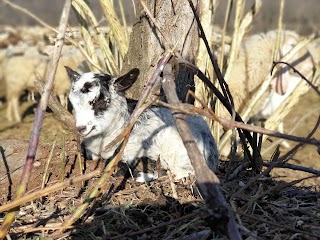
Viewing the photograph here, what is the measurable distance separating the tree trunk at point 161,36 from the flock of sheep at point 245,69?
326cm

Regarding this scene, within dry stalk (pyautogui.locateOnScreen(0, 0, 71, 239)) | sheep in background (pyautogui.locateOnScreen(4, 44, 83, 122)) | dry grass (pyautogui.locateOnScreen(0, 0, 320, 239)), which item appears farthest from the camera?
sheep in background (pyautogui.locateOnScreen(4, 44, 83, 122))

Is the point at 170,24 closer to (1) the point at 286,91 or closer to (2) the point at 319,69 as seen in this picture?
(2) the point at 319,69

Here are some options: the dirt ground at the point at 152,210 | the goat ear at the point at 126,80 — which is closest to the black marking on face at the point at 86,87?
the goat ear at the point at 126,80

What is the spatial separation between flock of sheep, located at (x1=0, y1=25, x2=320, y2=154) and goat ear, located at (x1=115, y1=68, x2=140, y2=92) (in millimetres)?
3799

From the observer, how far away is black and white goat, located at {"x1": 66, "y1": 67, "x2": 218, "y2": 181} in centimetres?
357

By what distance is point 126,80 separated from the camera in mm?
3703

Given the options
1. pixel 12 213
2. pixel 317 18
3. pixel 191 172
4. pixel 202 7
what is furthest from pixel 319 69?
pixel 317 18

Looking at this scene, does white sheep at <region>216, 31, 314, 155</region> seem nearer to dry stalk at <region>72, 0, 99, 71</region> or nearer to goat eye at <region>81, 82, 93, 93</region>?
dry stalk at <region>72, 0, 99, 71</region>

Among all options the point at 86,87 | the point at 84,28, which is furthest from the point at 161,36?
the point at 84,28

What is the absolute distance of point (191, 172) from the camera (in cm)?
353

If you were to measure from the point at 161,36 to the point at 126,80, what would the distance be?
0.51 meters

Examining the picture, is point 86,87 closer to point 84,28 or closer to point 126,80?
point 126,80

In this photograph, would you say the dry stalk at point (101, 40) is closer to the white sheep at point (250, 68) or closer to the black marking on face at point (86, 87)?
the black marking on face at point (86, 87)

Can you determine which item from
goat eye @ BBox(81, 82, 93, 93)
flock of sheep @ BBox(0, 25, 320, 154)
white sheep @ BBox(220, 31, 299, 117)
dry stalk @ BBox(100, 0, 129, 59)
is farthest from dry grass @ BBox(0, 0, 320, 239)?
white sheep @ BBox(220, 31, 299, 117)
